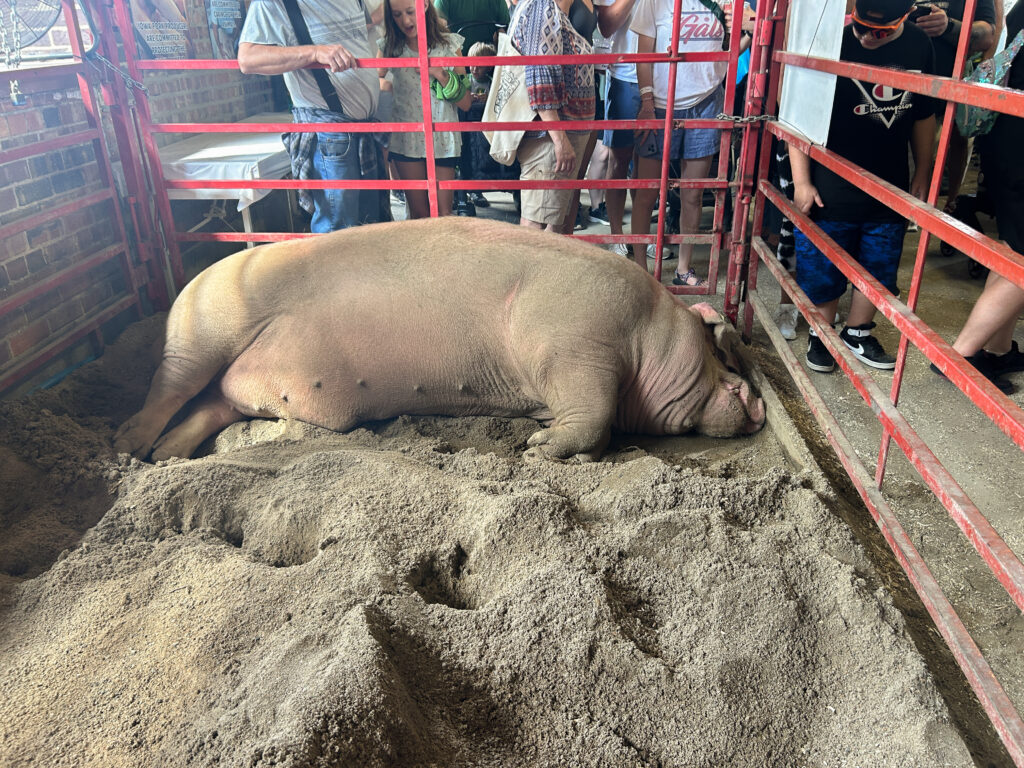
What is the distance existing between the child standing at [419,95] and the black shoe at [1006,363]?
125 inches

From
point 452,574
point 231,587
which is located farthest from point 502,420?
point 231,587

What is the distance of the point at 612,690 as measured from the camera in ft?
6.37

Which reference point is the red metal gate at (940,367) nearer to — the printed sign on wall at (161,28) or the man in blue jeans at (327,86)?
the man in blue jeans at (327,86)

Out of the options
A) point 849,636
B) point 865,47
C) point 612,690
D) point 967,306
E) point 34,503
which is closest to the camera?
point 612,690

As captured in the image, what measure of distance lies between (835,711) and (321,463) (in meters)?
1.90

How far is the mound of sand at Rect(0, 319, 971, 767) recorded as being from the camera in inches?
71.9

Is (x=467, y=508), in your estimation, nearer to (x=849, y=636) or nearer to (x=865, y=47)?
(x=849, y=636)

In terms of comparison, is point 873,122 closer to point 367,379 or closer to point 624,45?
point 624,45

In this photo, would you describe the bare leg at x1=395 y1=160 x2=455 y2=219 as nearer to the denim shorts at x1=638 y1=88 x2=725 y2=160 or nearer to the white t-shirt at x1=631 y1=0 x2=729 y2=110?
the denim shorts at x1=638 y1=88 x2=725 y2=160

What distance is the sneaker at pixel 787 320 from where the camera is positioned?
15.7 ft

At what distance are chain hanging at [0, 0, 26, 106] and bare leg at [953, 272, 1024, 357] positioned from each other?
15.3ft

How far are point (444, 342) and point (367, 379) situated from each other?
39 centimetres

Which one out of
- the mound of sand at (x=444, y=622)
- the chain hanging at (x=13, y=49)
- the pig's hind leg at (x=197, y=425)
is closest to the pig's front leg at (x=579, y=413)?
the mound of sand at (x=444, y=622)

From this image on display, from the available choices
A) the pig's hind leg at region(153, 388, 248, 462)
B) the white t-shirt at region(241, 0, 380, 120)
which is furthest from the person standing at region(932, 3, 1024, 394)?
the pig's hind leg at region(153, 388, 248, 462)
